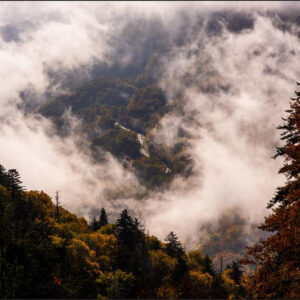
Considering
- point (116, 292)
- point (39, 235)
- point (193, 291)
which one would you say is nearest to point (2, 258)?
point (39, 235)

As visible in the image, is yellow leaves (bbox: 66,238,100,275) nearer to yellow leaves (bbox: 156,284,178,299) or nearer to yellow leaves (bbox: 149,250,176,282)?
yellow leaves (bbox: 156,284,178,299)

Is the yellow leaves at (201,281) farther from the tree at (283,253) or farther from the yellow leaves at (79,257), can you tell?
the tree at (283,253)

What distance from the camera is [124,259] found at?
74188 millimetres

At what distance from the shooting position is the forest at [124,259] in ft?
74.5

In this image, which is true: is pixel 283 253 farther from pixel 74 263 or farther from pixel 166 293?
pixel 74 263

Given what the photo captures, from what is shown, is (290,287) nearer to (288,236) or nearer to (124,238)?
(288,236)

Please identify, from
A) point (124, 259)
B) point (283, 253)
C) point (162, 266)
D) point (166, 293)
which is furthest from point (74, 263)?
point (283, 253)

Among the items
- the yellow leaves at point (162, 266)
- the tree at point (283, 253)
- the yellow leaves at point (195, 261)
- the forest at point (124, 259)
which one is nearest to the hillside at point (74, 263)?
the yellow leaves at point (162, 266)

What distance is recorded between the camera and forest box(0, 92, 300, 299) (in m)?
22.7

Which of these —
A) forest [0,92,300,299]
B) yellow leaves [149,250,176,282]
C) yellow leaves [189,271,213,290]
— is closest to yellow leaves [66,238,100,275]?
forest [0,92,300,299]

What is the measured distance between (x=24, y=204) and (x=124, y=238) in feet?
82.5

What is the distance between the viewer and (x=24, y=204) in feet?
229

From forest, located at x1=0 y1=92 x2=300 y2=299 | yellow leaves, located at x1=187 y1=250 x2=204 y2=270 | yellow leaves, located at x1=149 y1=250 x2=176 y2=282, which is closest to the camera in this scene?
forest, located at x1=0 y1=92 x2=300 y2=299

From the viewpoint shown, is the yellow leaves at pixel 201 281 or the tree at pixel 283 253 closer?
the tree at pixel 283 253
